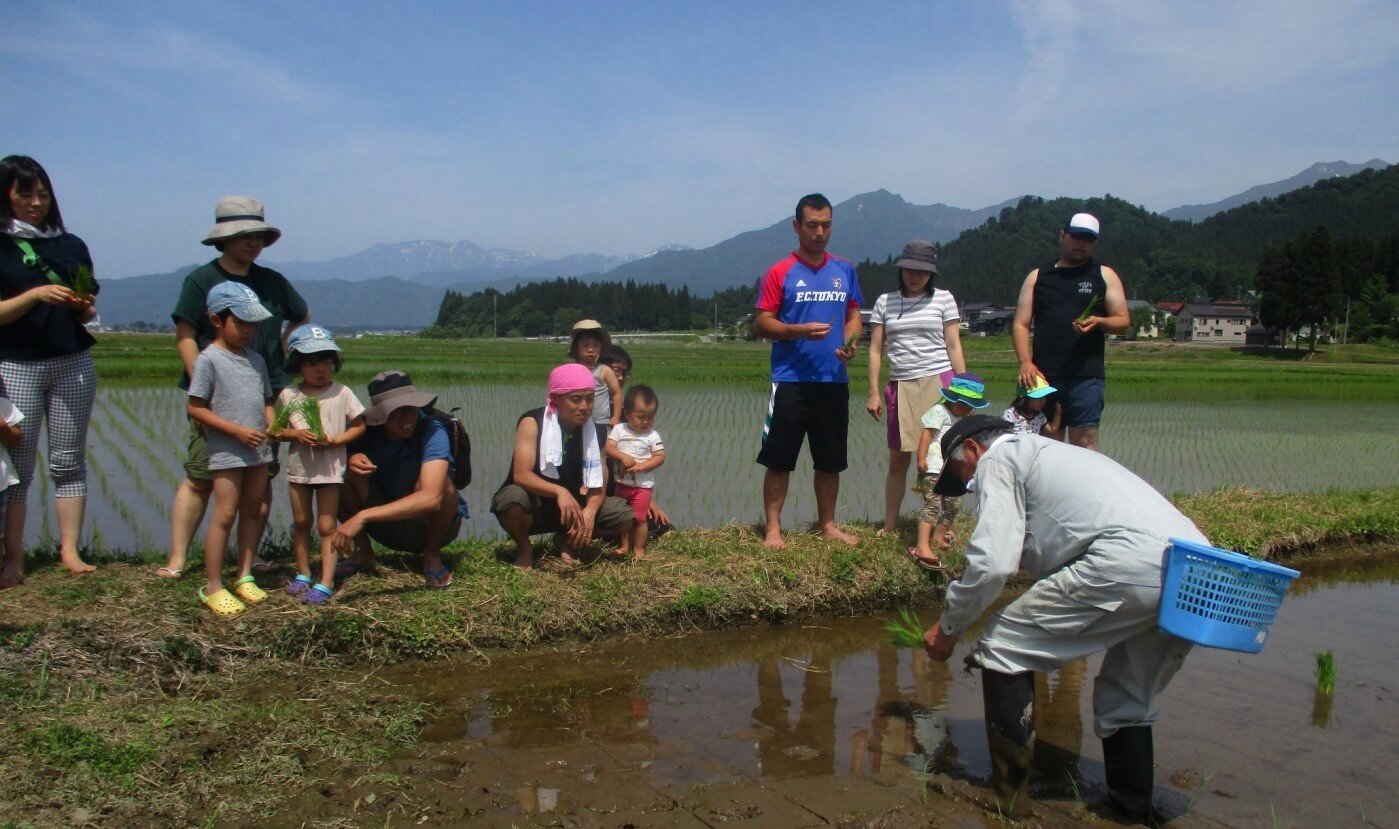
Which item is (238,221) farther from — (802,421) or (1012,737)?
(1012,737)

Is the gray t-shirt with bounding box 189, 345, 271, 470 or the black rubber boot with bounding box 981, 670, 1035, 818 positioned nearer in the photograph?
the black rubber boot with bounding box 981, 670, 1035, 818

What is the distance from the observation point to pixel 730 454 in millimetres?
8570

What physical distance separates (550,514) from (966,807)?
8.03ft

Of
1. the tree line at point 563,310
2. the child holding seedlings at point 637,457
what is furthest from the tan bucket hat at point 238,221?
the tree line at point 563,310

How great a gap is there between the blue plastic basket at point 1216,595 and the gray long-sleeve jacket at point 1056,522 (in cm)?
9

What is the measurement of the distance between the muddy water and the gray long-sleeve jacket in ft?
2.15

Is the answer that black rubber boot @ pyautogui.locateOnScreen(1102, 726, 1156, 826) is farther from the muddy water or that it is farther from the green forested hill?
the green forested hill

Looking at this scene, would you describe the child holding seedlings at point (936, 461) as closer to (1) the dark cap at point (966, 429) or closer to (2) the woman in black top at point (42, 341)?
(1) the dark cap at point (966, 429)

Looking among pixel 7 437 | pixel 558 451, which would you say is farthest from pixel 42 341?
pixel 558 451

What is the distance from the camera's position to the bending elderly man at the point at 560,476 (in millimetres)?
4441

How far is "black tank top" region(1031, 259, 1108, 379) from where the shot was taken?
16.9 feet

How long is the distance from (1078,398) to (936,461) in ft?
3.17

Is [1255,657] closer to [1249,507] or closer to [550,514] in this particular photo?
[1249,507]

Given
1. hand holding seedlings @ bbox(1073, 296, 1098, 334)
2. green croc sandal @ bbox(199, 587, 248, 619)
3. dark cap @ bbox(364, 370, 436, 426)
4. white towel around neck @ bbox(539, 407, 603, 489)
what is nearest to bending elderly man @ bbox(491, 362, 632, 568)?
white towel around neck @ bbox(539, 407, 603, 489)
